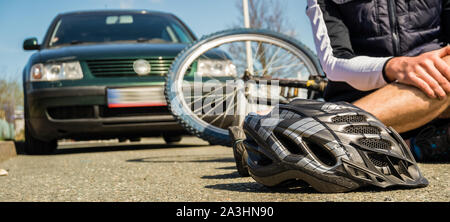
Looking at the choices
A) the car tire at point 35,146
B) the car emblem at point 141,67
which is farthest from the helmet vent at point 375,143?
the car tire at point 35,146

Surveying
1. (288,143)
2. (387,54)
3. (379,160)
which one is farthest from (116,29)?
(379,160)

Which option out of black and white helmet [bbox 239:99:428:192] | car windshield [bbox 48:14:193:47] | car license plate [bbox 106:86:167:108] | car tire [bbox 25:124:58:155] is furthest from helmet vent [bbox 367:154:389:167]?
car tire [bbox 25:124:58:155]

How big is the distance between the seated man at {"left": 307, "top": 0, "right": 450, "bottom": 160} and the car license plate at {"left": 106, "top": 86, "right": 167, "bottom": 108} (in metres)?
2.19

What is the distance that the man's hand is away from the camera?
7.11 ft

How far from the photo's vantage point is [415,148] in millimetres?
2824

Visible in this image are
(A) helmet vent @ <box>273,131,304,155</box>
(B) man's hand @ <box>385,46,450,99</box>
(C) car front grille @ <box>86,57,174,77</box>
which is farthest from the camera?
(C) car front grille @ <box>86,57,174,77</box>

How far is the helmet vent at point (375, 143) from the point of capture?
1865mm

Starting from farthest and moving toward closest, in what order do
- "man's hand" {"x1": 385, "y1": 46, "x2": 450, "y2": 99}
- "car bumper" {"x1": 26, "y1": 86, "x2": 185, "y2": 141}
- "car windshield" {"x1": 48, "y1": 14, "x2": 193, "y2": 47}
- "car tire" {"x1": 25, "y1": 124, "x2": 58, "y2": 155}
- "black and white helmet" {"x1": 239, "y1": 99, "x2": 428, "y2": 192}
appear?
"car windshield" {"x1": 48, "y1": 14, "x2": 193, "y2": 47}, "car tire" {"x1": 25, "y1": 124, "x2": 58, "y2": 155}, "car bumper" {"x1": 26, "y1": 86, "x2": 185, "y2": 141}, "man's hand" {"x1": 385, "y1": 46, "x2": 450, "y2": 99}, "black and white helmet" {"x1": 239, "y1": 99, "x2": 428, "y2": 192}

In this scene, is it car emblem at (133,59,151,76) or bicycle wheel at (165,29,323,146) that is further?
car emblem at (133,59,151,76)

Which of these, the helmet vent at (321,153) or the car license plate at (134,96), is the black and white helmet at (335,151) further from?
the car license plate at (134,96)

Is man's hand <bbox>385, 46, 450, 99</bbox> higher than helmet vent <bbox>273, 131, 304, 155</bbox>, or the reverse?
man's hand <bbox>385, 46, 450, 99</bbox>

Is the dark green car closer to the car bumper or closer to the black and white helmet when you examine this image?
the car bumper
